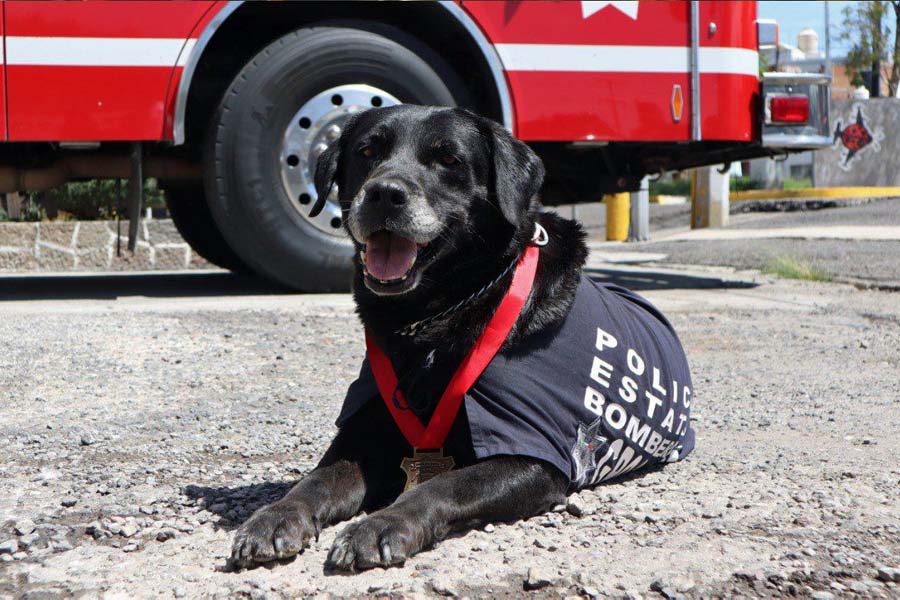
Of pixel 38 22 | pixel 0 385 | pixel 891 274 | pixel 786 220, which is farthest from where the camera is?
pixel 786 220

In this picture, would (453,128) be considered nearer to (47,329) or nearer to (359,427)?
(359,427)

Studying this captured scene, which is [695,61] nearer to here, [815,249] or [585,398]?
[815,249]

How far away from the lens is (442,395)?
8.38 ft

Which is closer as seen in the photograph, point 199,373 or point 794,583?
point 794,583

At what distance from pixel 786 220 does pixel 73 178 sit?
39.2 feet

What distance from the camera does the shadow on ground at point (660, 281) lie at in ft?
24.8

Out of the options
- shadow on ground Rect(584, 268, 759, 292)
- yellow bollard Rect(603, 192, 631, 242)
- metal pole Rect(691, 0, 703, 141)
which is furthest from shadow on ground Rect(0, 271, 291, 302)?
yellow bollard Rect(603, 192, 631, 242)

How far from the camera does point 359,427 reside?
2.67 meters

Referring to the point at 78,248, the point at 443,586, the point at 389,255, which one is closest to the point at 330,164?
the point at 389,255

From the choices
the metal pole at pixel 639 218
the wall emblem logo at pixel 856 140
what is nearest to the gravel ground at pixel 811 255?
the metal pole at pixel 639 218

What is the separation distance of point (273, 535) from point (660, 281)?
6270 millimetres

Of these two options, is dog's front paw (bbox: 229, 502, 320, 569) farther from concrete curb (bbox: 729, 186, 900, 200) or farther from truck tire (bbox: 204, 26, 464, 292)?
concrete curb (bbox: 729, 186, 900, 200)

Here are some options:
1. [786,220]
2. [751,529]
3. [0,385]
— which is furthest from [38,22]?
[786,220]

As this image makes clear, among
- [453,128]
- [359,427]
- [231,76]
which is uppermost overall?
[231,76]
